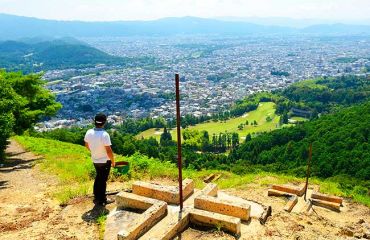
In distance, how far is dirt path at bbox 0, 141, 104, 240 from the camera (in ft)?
19.1

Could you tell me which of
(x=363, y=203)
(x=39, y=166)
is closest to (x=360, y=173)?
(x=363, y=203)

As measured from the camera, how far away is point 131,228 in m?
5.46

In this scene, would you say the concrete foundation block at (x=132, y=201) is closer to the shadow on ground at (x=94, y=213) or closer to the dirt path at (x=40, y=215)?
the shadow on ground at (x=94, y=213)

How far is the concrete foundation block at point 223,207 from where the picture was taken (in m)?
6.21

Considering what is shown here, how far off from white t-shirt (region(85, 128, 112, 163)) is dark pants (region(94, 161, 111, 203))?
110 millimetres

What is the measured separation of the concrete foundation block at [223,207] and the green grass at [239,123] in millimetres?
55686

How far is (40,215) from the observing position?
262 inches

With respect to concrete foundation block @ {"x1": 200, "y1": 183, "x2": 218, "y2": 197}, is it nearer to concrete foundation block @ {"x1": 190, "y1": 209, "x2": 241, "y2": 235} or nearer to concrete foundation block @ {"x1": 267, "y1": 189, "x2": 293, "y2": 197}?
concrete foundation block @ {"x1": 190, "y1": 209, "x2": 241, "y2": 235}

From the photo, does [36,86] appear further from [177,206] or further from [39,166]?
[177,206]

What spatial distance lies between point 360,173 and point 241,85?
320 feet

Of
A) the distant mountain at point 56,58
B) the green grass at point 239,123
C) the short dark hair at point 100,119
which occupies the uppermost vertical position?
the short dark hair at point 100,119

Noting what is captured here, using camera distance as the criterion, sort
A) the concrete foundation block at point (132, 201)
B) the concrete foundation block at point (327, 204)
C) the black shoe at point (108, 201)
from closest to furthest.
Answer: the concrete foundation block at point (132, 201)
the black shoe at point (108, 201)
the concrete foundation block at point (327, 204)

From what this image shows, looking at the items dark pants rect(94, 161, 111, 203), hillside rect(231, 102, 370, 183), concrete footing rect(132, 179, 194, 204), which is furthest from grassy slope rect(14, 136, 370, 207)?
hillside rect(231, 102, 370, 183)

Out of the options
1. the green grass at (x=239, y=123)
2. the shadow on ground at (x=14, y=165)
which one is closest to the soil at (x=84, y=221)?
the shadow on ground at (x=14, y=165)
